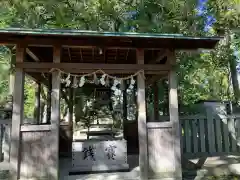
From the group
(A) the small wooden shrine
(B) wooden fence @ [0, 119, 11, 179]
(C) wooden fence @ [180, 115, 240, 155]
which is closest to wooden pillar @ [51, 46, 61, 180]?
(A) the small wooden shrine

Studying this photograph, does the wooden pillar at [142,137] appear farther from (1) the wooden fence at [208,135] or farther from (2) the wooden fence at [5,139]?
(2) the wooden fence at [5,139]

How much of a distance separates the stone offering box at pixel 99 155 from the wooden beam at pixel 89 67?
1976 millimetres

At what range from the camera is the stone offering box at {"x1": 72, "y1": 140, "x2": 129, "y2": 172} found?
5723 millimetres

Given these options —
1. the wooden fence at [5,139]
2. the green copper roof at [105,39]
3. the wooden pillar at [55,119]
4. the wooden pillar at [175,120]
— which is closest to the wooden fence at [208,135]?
the wooden pillar at [175,120]

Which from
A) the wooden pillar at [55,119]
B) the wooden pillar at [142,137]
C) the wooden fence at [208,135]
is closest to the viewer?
the wooden pillar at [55,119]

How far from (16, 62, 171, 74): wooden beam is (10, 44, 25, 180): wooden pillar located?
0.73 ft

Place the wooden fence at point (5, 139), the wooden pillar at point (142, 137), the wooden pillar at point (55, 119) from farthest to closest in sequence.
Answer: the wooden fence at point (5, 139), the wooden pillar at point (142, 137), the wooden pillar at point (55, 119)

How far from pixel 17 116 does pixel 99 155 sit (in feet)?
7.56

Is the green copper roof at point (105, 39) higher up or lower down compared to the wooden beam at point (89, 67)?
higher up

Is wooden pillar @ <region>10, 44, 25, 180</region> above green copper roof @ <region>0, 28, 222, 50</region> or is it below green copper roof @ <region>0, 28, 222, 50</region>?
below

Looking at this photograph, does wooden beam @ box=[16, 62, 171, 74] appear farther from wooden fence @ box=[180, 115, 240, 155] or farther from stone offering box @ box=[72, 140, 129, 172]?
wooden fence @ box=[180, 115, 240, 155]

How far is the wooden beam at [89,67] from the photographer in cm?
477

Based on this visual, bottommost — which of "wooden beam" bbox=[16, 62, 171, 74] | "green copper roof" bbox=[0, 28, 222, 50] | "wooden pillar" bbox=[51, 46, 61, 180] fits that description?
"wooden pillar" bbox=[51, 46, 61, 180]

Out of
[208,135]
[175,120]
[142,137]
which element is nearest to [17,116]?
[142,137]
